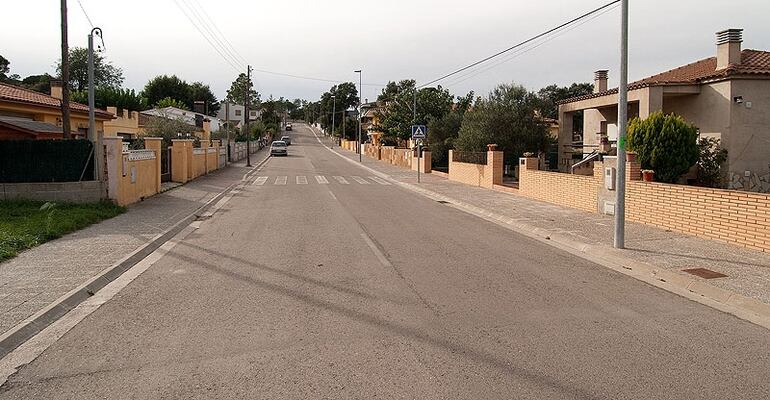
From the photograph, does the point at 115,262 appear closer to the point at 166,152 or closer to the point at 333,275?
the point at 333,275

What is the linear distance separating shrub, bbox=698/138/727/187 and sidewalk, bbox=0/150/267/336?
16859mm

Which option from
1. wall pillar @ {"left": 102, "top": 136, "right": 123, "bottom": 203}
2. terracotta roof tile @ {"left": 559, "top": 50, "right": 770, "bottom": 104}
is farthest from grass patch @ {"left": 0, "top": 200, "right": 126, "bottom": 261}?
terracotta roof tile @ {"left": 559, "top": 50, "right": 770, "bottom": 104}

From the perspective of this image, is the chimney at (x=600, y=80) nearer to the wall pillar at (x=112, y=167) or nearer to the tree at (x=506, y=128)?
the tree at (x=506, y=128)

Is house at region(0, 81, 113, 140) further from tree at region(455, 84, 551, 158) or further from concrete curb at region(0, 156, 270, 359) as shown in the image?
tree at region(455, 84, 551, 158)

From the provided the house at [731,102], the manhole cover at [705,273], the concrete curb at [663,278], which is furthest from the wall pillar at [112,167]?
the house at [731,102]

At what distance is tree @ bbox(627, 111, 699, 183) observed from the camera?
1741cm

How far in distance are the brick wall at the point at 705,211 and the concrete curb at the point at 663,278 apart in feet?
8.02

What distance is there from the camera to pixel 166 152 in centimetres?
2611

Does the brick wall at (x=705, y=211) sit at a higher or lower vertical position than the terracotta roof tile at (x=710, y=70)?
lower

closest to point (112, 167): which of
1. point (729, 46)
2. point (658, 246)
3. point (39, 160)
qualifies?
point (39, 160)

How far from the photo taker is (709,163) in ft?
66.3

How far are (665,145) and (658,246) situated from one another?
7710 mm

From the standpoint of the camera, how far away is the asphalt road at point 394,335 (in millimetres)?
4566

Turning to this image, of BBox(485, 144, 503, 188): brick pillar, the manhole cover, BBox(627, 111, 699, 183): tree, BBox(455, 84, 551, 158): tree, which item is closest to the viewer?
the manhole cover
